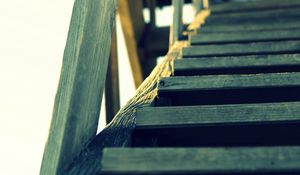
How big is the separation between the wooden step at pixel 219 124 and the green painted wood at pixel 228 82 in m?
0.22

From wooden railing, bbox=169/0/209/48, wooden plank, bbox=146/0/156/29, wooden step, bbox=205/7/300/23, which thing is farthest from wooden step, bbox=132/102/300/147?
wooden plank, bbox=146/0/156/29

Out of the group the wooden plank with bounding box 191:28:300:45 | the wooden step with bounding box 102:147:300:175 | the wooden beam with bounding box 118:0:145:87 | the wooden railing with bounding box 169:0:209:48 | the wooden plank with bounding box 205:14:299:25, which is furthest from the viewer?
the wooden beam with bounding box 118:0:145:87

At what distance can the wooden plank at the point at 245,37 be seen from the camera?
263cm

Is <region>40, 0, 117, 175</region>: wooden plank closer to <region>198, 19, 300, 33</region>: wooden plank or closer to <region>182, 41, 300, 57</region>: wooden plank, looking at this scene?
<region>182, 41, 300, 57</region>: wooden plank

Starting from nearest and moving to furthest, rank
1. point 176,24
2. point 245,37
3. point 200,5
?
point 245,37 < point 176,24 < point 200,5

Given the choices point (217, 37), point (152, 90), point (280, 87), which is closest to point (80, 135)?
point (152, 90)

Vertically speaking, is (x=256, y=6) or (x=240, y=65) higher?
(x=256, y=6)

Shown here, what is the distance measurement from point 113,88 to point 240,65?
2.27 m

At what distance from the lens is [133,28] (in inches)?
201

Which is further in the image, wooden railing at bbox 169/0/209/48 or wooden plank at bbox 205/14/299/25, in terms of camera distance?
wooden plank at bbox 205/14/299/25

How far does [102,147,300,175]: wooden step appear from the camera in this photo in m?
1.12

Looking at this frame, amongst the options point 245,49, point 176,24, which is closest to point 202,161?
point 245,49

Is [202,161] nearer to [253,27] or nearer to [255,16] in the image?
[253,27]

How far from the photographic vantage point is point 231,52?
2.37 meters
